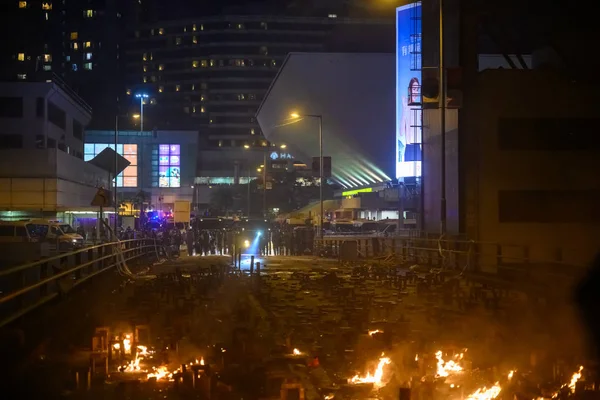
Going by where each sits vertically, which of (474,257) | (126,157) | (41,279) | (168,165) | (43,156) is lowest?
(474,257)

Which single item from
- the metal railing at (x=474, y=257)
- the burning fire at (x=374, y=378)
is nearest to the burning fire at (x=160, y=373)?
the burning fire at (x=374, y=378)

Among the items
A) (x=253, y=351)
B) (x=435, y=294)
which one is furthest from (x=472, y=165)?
(x=253, y=351)

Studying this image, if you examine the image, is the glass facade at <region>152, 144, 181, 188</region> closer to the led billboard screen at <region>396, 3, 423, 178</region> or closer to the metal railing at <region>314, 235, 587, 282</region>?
the led billboard screen at <region>396, 3, 423, 178</region>

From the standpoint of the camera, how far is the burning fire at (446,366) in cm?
879

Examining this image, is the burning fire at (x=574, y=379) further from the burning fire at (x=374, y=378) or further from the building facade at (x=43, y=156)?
the building facade at (x=43, y=156)

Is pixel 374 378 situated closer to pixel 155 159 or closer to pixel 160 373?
pixel 160 373

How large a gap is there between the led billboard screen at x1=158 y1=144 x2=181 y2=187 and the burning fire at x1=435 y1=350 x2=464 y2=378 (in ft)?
330

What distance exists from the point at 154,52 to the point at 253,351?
17218 centimetres

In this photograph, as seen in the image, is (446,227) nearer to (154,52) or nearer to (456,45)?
(456,45)

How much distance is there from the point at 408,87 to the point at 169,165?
48.8m

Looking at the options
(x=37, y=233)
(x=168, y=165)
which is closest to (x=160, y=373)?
(x=37, y=233)

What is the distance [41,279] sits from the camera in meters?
14.3

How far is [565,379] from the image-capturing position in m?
8.21

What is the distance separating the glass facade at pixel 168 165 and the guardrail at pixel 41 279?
82.4 metres
